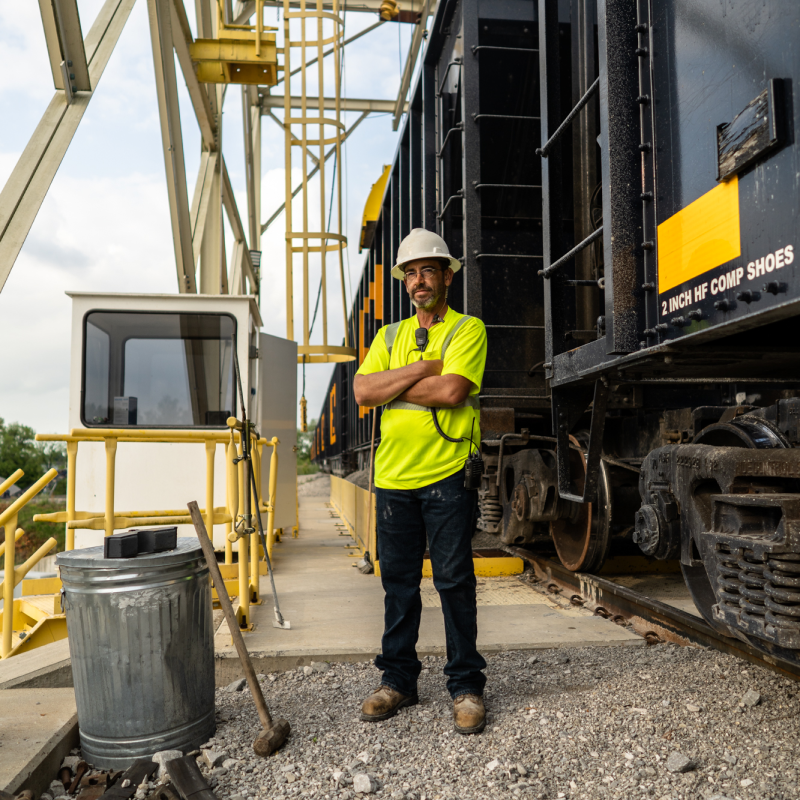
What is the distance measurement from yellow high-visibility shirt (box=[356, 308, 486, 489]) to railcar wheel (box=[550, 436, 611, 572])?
6.39 feet

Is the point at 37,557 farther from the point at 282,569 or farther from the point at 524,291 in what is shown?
the point at 524,291

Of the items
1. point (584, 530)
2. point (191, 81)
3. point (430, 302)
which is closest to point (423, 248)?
point (430, 302)

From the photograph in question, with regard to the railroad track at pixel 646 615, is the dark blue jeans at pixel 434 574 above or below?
above

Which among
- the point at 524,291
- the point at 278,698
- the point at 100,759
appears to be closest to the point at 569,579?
the point at 524,291

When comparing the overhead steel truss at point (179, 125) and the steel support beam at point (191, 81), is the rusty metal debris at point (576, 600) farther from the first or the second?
the steel support beam at point (191, 81)

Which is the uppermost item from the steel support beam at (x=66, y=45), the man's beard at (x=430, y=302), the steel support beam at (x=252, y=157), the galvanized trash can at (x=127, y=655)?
the steel support beam at (x=252, y=157)

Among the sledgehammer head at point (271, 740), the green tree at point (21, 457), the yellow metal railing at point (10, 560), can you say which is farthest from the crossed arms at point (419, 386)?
the green tree at point (21, 457)

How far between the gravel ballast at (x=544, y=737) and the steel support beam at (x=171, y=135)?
767cm

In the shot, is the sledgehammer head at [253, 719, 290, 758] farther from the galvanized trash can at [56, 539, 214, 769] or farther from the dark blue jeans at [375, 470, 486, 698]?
the dark blue jeans at [375, 470, 486, 698]

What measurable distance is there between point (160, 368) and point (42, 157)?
6.69 feet

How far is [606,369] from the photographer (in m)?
2.85

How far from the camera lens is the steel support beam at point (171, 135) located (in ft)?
29.5

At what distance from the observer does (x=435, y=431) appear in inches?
124

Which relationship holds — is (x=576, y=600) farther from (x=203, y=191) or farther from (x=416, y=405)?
(x=203, y=191)
